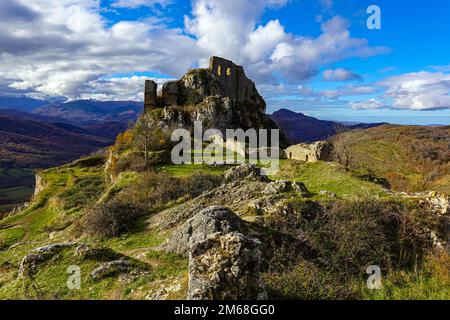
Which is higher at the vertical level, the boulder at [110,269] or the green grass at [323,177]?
the green grass at [323,177]

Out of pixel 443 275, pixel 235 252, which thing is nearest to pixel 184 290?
pixel 235 252

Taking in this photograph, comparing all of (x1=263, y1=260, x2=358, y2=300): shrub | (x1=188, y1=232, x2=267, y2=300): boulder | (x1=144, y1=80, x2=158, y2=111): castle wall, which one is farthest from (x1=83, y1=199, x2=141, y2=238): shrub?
(x1=144, y1=80, x2=158, y2=111): castle wall

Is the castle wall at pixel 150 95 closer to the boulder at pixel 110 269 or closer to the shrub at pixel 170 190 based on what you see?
the shrub at pixel 170 190

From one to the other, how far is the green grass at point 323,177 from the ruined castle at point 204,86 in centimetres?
3710

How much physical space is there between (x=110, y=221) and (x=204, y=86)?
51708 mm

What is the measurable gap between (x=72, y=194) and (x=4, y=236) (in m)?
9.51

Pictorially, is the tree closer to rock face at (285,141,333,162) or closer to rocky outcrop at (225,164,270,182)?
rock face at (285,141,333,162)

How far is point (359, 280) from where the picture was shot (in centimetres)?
969

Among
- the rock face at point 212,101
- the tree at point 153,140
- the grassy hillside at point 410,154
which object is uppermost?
the rock face at point 212,101

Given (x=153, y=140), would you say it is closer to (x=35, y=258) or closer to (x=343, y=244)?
(x=35, y=258)

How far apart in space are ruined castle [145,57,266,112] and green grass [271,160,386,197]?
122 feet

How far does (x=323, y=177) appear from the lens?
2623 centimetres

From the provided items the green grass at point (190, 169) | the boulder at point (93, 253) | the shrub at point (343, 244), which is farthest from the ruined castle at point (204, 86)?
the boulder at point (93, 253)

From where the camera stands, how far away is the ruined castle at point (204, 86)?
65.3m
